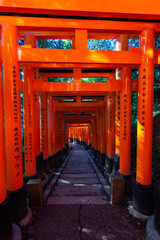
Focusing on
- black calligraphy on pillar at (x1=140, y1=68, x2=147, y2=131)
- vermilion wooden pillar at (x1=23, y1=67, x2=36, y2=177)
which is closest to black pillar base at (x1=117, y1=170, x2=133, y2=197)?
black calligraphy on pillar at (x1=140, y1=68, x2=147, y2=131)

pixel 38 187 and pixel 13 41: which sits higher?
pixel 13 41

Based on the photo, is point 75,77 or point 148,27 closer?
point 148,27

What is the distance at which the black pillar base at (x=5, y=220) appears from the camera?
2516 millimetres

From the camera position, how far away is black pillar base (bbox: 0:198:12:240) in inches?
99.0

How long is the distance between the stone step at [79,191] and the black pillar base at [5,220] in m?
2.22

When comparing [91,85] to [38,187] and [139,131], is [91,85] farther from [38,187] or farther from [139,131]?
[38,187]

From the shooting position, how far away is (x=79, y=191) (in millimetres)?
5094

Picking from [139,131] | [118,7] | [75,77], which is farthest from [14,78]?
[139,131]

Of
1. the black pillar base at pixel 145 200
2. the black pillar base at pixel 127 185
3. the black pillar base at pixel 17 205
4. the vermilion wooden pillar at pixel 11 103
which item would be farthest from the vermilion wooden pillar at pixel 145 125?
the vermilion wooden pillar at pixel 11 103

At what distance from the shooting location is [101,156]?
927 cm

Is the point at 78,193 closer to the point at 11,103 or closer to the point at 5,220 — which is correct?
the point at 5,220

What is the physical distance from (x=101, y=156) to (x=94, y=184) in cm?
363

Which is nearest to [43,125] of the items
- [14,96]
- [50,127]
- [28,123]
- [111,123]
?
[50,127]

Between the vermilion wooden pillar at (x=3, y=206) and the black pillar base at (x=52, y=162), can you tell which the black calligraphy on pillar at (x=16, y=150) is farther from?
the black pillar base at (x=52, y=162)
